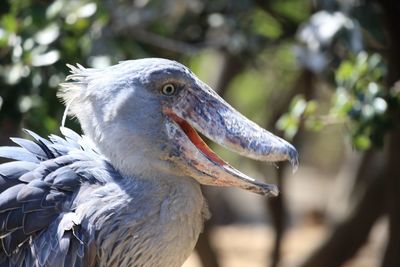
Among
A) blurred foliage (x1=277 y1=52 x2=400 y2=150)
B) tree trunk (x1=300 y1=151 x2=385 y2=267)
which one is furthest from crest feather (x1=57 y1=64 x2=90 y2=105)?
tree trunk (x1=300 y1=151 x2=385 y2=267)

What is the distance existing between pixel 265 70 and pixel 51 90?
9.69ft

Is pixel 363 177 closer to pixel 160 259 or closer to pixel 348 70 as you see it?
pixel 348 70

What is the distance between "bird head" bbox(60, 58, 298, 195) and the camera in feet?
12.5

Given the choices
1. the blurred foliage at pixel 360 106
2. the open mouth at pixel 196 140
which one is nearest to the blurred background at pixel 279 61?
the blurred foliage at pixel 360 106

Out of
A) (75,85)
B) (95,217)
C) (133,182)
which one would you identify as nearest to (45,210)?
(95,217)

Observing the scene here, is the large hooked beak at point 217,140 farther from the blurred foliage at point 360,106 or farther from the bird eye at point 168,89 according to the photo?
the blurred foliage at point 360,106

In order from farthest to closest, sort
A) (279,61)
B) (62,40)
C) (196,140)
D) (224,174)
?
(279,61)
(62,40)
(196,140)
(224,174)

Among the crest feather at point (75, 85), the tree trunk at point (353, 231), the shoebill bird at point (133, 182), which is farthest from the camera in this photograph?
the tree trunk at point (353, 231)

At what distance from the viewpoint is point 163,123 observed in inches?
152

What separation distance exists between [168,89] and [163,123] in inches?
5.1

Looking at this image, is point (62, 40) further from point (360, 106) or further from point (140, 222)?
point (140, 222)

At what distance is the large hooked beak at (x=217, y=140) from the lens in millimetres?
3721

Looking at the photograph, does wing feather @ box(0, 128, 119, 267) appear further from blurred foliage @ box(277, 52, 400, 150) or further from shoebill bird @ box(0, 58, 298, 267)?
blurred foliage @ box(277, 52, 400, 150)

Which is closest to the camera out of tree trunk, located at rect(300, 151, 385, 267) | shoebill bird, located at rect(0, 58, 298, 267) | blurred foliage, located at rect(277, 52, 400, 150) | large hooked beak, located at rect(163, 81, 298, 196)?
large hooked beak, located at rect(163, 81, 298, 196)
